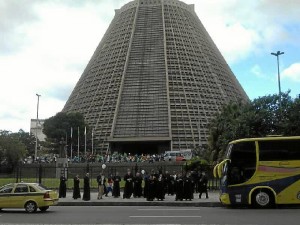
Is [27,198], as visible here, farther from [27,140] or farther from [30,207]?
[27,140]

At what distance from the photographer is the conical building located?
258 feet

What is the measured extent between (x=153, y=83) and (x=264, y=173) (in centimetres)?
6725

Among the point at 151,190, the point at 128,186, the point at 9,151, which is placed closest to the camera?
the point at 151,190

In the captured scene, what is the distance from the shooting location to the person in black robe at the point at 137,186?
24.3 metres

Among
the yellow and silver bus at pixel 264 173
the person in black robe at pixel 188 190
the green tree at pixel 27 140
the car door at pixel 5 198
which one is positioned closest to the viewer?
the car door at pixel 5 198

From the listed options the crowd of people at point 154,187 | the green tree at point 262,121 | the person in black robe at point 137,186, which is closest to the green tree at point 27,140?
the green tree at point 262,121

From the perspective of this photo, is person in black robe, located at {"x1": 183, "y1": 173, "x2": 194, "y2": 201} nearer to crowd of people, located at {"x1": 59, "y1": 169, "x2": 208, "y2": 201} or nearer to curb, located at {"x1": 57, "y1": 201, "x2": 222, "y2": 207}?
crowd of people, located at {"x1": 59, "y1": 169, "x2": 208, "y2": 201}

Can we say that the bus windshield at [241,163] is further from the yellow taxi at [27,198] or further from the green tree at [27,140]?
the green tree at [27,140]

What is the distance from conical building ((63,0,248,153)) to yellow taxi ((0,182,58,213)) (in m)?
57.7

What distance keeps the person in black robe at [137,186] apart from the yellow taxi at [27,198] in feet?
23.6

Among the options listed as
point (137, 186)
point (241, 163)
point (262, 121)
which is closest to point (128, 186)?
point (137, 186)

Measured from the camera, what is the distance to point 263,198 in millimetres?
18328

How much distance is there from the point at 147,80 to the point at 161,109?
8128 millimetres

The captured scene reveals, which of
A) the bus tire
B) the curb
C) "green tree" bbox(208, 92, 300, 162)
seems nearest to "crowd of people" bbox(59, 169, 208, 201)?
the curb
